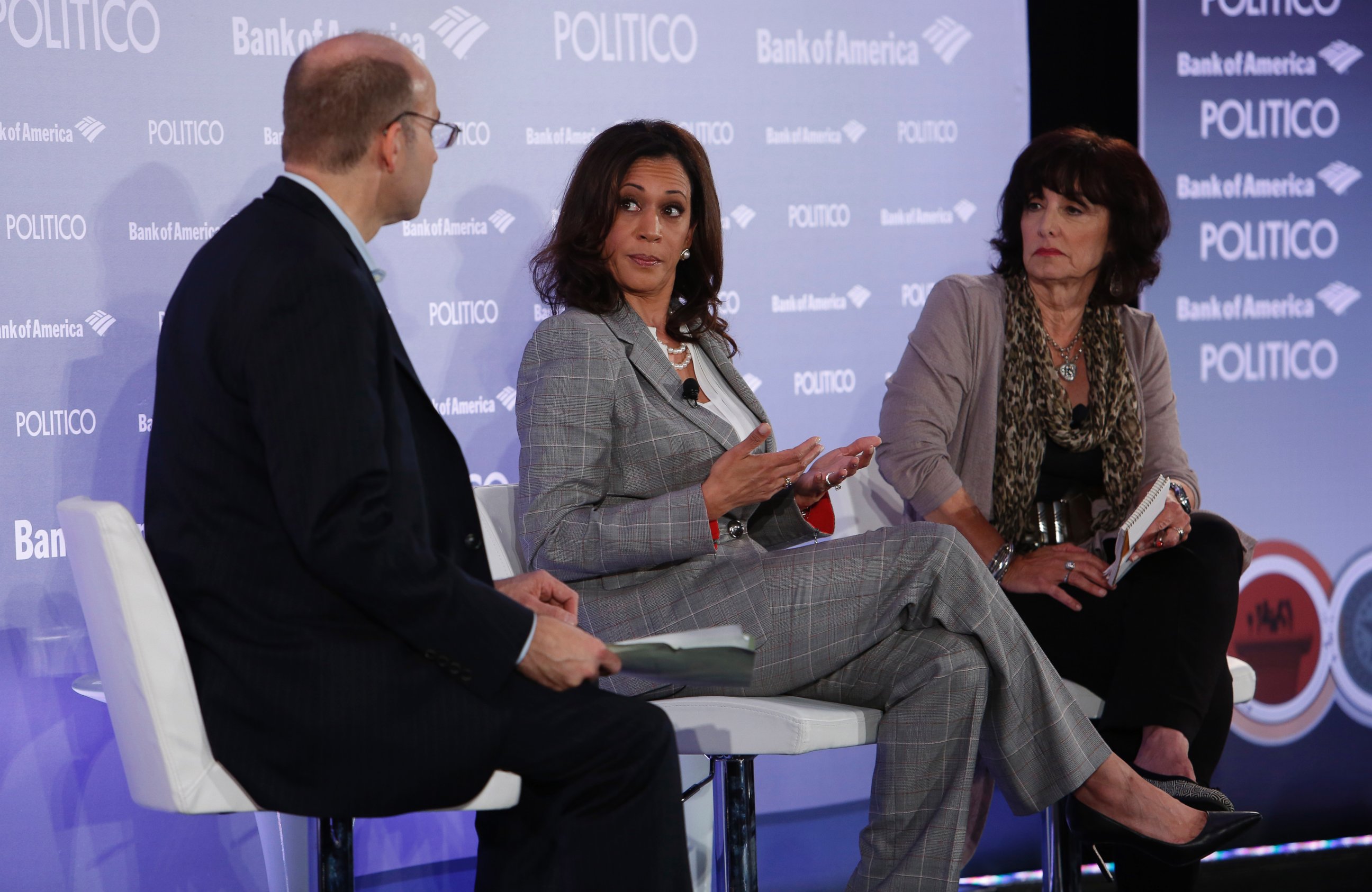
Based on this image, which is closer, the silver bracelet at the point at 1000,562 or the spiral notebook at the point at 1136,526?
the spiral notebook at the point at 1136,526

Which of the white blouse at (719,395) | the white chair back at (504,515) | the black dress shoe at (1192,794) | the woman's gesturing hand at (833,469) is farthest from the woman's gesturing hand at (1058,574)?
the white chair back at (504,515)

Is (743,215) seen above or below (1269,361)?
above

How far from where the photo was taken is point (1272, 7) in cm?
364

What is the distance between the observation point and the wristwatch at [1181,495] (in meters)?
2.53

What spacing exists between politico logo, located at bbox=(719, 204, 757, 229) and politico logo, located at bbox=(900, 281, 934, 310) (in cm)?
46

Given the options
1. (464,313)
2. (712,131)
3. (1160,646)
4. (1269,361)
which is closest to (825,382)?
(712,131)

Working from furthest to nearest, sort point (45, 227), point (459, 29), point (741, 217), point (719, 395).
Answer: point (741, 217), point (459, 29), point (45, 227), point (719, 395)

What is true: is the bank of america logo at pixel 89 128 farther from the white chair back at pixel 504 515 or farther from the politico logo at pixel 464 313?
the white chair back at pixel 504 515

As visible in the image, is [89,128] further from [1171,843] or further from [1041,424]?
[1171,843]

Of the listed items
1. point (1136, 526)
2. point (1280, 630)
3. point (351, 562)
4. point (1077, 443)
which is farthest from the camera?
point (1280, 630)

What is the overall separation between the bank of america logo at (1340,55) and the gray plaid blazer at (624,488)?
95.4 inches

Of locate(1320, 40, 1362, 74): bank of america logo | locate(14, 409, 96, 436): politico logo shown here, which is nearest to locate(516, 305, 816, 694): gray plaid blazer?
locate(14, 409, 96, 436): politico logo

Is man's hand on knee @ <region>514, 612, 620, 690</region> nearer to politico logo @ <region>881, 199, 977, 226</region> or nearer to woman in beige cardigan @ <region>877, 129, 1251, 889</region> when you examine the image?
woman in beige cardigan @ <region>877, 129, 1251, 889</region>

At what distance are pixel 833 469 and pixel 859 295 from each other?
3.68 feet
